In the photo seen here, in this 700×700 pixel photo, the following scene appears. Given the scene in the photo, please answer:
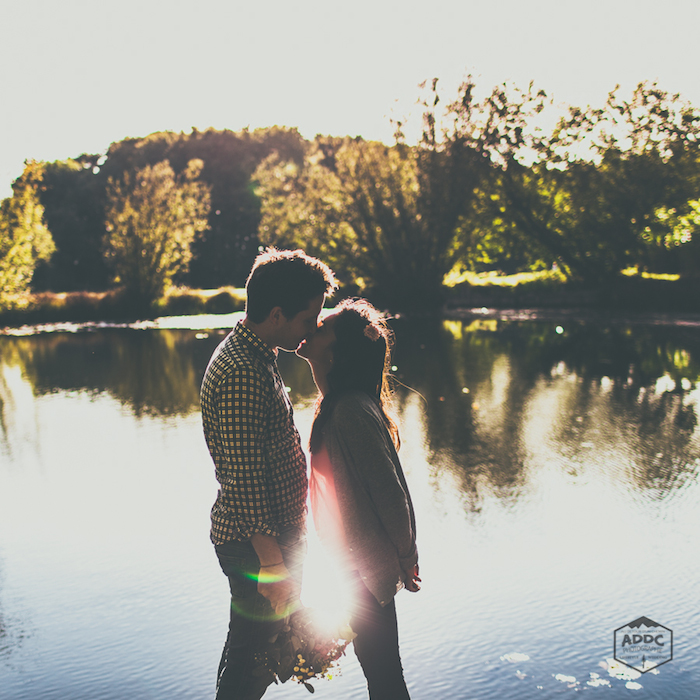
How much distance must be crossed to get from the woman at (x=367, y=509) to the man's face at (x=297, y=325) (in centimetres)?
9

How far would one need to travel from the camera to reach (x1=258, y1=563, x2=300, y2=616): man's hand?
7.36 ft

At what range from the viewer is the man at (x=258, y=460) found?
7.38 feet

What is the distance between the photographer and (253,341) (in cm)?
235

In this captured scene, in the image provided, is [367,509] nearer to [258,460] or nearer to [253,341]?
[258,460]

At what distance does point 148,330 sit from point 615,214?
1780 cm

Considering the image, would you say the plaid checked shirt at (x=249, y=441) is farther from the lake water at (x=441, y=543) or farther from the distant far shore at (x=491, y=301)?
the distant far shore at (x=491, y=301)

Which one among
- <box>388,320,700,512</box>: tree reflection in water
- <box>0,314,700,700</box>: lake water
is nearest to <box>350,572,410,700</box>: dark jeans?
<box>0,314,700,700</box>: lake water

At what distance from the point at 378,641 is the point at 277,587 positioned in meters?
0.40

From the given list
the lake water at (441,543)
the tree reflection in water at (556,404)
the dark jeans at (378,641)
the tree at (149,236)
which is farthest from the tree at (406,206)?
the dark jeans at (378,641)

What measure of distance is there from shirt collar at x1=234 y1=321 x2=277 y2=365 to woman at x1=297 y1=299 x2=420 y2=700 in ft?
0.83

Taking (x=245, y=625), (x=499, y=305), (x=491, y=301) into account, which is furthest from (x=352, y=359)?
(x=491, y=301)

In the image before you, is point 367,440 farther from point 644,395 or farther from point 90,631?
point 644,395

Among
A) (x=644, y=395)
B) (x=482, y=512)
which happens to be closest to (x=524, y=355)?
(x=644, y=395)

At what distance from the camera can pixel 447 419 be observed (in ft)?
27.8
